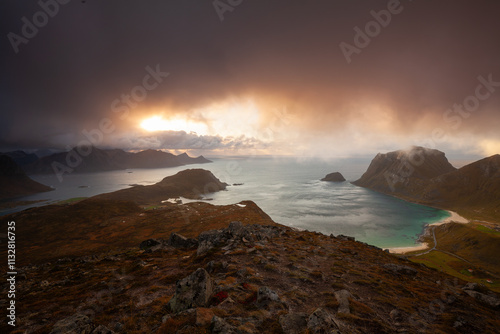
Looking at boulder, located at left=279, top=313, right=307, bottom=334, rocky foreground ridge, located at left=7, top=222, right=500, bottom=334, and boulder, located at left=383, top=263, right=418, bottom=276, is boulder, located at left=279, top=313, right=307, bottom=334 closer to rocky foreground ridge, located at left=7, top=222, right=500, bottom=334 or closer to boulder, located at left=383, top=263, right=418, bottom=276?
rocky foreground ridge, located at left=7, top=222, right=500, bottom=334

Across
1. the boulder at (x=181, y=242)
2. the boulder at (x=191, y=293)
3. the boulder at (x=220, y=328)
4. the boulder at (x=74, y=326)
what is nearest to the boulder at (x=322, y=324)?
the boulder at (x=220, y=328)

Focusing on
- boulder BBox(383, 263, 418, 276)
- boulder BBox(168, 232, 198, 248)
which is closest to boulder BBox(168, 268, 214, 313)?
boulder BBox(168, 232, 198, 248)

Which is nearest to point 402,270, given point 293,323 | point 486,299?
point 486,299

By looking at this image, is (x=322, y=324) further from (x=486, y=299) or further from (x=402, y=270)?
(x=402, y=270)

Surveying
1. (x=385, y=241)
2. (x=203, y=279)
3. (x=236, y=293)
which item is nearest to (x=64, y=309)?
(x=203, y=279)

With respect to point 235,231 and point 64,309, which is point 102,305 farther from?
point 235,231
